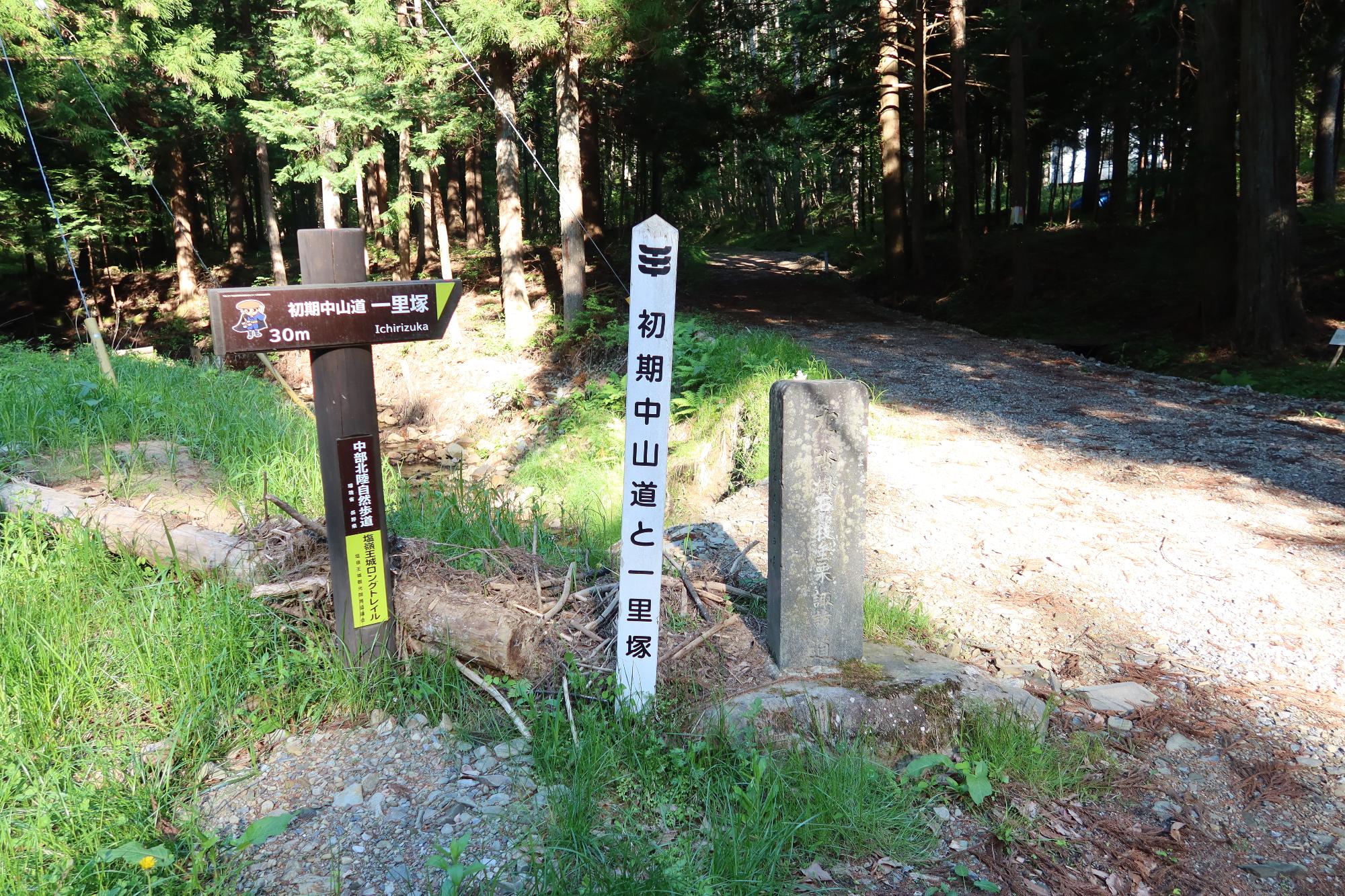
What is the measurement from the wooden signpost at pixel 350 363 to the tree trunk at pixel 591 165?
48.8ft

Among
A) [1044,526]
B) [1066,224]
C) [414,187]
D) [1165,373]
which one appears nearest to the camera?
[1044,526]

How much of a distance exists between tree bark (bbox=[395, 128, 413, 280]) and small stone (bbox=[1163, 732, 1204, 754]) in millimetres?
14493

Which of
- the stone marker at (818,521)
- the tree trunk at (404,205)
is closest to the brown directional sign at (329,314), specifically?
the stone marker at (818,521)

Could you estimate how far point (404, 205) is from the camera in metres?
15.9

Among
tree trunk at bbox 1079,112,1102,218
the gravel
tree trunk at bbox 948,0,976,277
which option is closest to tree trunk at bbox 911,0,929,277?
tree trunk at bbox 948,0,976,277

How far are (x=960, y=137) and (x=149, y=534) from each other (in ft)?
58.8

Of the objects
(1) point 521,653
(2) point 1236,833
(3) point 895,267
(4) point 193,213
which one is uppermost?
(4) point 193,213

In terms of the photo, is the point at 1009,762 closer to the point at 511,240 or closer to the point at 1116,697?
the point at 1116,697

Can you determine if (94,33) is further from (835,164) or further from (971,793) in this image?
(835,164)

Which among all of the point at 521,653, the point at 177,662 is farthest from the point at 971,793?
the point at 177,662

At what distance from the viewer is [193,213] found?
83.8ft

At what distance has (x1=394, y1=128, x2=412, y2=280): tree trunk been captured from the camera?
1578 centimetres

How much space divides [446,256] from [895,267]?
11075mm

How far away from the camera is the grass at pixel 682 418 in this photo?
26.2 ft
